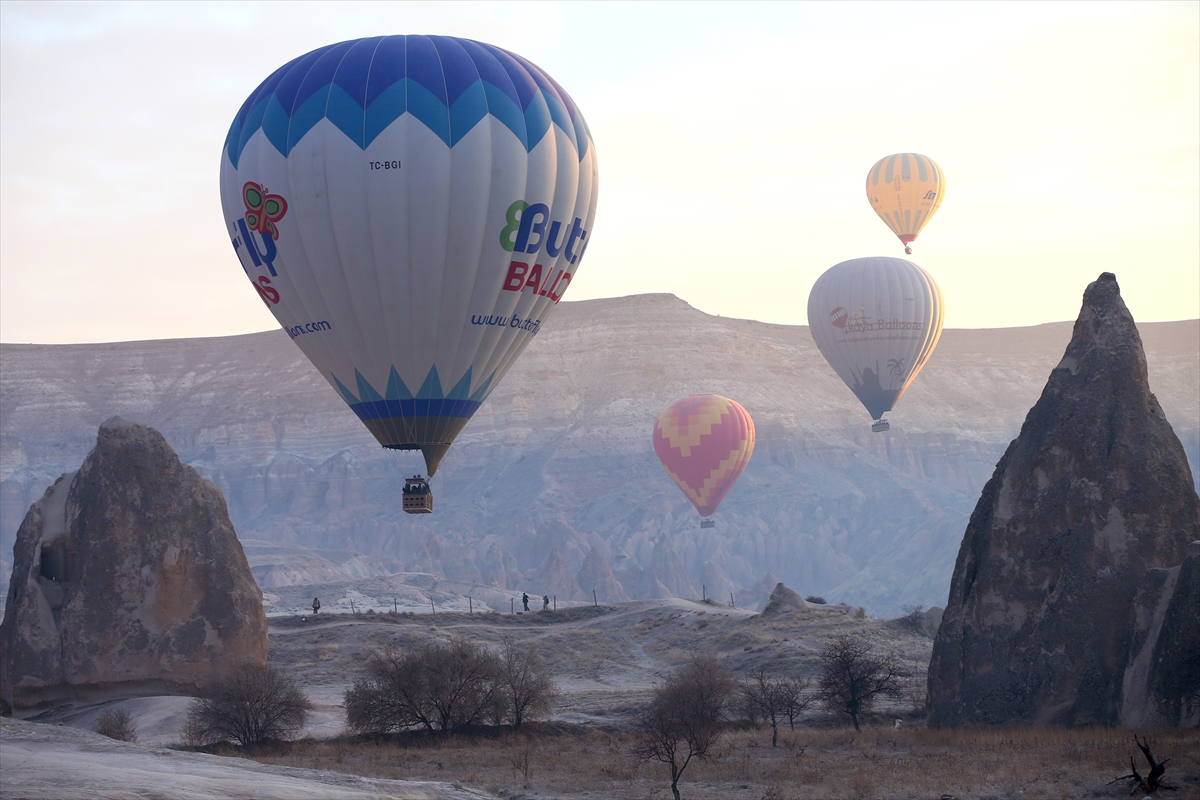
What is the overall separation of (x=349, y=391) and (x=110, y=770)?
20123mm

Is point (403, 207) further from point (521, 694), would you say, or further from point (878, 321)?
point (878, 321)

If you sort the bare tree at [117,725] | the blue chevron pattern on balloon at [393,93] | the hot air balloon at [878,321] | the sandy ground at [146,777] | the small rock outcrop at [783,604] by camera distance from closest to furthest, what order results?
the sandy ground at [146,777] < the bare tree at [117,725] < the blue chevron pattern on balloon at [393,93] < the small rock outcrop at [783,604] < the hot air balloon at [878,321]

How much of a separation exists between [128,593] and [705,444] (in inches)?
2147

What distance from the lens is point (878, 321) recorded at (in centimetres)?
7700

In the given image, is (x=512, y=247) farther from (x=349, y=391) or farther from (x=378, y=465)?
(x=378, y=465)

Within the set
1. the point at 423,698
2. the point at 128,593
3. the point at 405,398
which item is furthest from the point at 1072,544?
the point at 128,593

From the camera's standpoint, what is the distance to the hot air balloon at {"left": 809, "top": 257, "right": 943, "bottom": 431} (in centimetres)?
7675

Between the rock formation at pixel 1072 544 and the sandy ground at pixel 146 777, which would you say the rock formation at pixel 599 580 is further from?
the sandy ground at pixel 146 777

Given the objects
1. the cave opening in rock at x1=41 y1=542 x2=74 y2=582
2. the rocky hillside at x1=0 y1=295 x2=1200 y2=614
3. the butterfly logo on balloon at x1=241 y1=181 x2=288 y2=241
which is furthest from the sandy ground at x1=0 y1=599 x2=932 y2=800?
the rocky hillside at x1=0 y1=295 x2=1200 y2=614

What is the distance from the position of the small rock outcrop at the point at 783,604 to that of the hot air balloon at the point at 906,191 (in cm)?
3715

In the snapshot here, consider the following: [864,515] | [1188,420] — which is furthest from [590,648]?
[1188,420]

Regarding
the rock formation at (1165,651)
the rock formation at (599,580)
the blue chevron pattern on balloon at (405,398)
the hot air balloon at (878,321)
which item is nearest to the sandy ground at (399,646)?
the blue chevron pattern on balloon at (405,398)

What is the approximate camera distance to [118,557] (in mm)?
35750

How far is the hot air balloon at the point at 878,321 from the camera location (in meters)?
76.8
